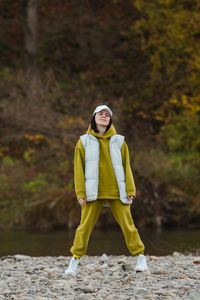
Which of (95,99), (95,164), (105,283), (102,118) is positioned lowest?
(105,283)

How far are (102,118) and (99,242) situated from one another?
5.55 m

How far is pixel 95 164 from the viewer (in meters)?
6.20

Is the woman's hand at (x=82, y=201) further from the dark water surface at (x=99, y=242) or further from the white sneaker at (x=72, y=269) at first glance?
the dark water surface at (x=99, y=242)

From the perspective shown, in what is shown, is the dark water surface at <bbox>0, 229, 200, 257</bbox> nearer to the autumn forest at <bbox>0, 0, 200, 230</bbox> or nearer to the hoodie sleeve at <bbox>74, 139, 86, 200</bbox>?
the autumn forest at <bbox>0, 0, 200, 230</bbox>

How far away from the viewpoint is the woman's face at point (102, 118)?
637 cm

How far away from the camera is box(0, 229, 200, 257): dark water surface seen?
10.1m

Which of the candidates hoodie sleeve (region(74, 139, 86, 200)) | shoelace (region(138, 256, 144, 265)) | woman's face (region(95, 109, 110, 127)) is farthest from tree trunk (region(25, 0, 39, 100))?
A: shoelace (region(138, 256, 144, 265))

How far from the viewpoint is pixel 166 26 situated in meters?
18.5

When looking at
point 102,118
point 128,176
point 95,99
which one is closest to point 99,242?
point 128,176

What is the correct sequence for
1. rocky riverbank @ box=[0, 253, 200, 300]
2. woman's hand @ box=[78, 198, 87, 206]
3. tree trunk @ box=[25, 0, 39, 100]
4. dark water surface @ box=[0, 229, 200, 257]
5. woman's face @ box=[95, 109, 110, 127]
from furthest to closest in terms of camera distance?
tree trunk @ box=[25, 0, 39, 100], dark water surface @ box=[0, 229, 200, 257], woman's face @ box=[95, 109, 110, 127], woman's hand @ box=[78, 198, 87, 206], rocky riverbank @ box=[0, 253, 200, 300]

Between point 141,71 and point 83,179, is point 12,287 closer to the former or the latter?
point 83,179

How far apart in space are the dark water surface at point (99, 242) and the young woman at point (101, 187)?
3.50m

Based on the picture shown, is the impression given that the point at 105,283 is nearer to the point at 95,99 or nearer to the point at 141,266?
the point at 141,266

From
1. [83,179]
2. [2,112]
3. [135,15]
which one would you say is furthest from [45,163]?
[83,179]
